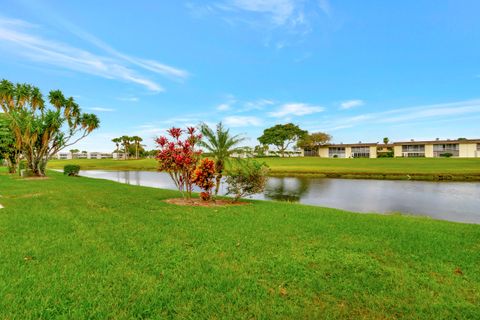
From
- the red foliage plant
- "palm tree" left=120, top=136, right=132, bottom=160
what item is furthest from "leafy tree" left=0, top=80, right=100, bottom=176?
"palm tree" left=120, top=136, right=132, bottom=160

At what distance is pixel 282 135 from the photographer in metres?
118

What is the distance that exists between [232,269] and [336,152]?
388 feet

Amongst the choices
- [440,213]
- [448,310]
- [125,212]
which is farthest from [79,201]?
[440,213]

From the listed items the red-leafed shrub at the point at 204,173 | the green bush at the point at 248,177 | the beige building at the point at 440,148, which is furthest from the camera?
the beige building at the point at 440,148

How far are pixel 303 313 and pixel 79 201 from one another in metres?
13.2

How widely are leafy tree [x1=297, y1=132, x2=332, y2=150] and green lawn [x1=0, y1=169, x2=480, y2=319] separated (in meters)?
110

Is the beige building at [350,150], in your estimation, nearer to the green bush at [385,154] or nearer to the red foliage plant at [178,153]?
the green bush at [385,154]

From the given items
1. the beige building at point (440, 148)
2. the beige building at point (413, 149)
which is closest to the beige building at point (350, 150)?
the beige building at point (413, 149)

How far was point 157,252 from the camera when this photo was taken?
6602mm

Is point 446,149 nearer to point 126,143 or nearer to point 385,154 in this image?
point 385,154

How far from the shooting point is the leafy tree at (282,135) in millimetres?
118938

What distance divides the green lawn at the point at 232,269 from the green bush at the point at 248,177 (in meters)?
4.96

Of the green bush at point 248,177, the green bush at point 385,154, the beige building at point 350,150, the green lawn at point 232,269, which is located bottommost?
the green lawn at point 232,269

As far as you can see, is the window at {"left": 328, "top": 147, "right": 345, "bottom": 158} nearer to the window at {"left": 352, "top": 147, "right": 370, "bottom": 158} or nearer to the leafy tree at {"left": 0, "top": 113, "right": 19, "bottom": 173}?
the window at {"left": 352, "top": 147, "right": 370, "bottom": 158}
